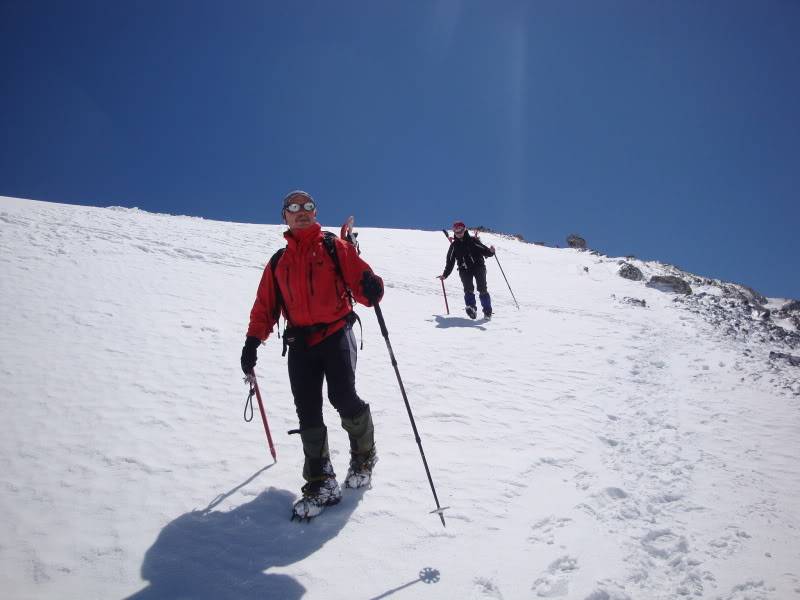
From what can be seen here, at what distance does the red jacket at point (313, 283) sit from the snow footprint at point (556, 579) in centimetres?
257

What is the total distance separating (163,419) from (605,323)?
1167cm

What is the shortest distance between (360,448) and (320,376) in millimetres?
868

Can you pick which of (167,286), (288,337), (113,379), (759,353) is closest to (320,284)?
(288,337)

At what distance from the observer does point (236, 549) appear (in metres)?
3.50

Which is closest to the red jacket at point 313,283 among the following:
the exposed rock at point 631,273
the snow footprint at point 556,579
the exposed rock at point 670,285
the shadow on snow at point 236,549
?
the shadow on snow at point 236,549

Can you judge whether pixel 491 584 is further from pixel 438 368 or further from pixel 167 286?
pixel 167 286

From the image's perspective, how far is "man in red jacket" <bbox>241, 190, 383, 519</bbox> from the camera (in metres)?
3.97

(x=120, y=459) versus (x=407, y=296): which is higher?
(x=407, y=296)

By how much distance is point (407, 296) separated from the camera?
15.2 m

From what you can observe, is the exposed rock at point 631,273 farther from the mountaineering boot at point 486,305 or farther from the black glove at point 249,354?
the black glove at point 249,354

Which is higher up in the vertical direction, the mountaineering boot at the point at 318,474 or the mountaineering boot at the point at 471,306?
the mountaineering boot at the point at 471,306

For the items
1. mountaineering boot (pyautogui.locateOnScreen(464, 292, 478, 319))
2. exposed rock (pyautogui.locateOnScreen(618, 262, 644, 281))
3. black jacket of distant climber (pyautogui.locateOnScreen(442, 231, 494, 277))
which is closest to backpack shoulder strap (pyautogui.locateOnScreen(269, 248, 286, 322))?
black jacket of distant climber (pyautogui.locateOnScreen(442, 231, 494, 277))

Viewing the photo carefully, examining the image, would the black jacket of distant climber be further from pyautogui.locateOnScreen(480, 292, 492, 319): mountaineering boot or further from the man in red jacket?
the man in red jacket

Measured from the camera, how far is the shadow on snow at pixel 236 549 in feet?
10.2
